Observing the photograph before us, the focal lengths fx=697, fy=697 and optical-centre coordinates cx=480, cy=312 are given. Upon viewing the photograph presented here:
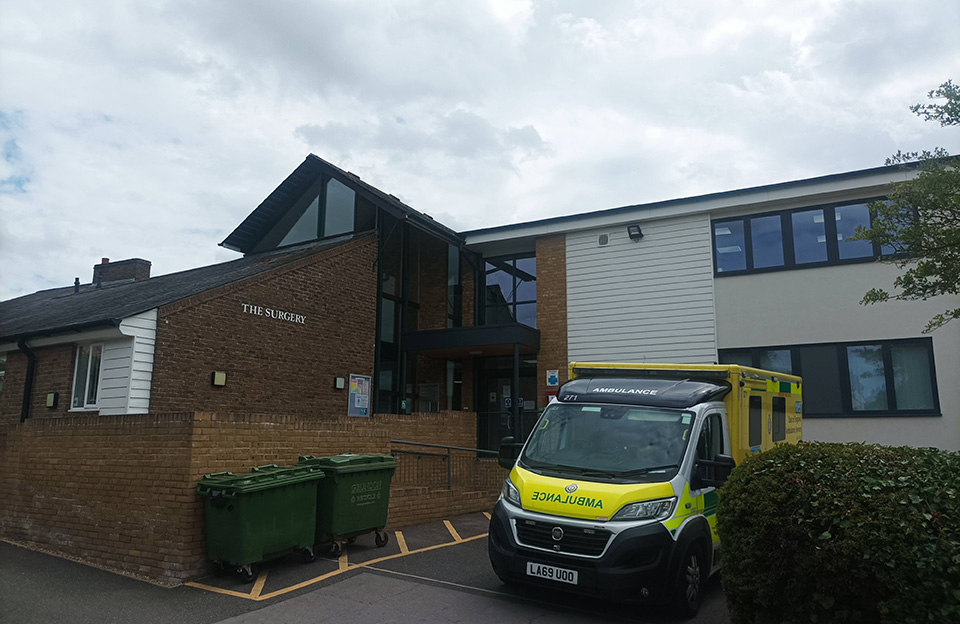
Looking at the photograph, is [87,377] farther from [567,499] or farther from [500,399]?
[567,499]

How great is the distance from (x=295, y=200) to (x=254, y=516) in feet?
40.1

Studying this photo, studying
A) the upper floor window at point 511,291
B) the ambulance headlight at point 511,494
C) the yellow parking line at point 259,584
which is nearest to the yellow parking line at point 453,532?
the yellow parking line at point 259,584

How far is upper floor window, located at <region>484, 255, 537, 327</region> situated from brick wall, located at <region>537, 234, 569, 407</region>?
78cm

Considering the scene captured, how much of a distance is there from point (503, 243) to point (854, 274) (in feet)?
25.5

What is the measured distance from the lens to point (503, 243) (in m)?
17.3

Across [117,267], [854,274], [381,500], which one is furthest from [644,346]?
[117,267]

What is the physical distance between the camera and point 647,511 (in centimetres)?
606

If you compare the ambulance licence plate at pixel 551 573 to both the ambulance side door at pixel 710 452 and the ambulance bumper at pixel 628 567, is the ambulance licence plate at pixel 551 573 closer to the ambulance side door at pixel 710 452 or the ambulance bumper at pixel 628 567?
the ambulance bumper at pixel 628 567

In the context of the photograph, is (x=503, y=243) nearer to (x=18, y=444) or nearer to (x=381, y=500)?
(x=381, y=500)

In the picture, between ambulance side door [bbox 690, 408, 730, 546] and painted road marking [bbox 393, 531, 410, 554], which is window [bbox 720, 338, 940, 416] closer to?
ambulance side door [bbox 690, 408, 730, 546]

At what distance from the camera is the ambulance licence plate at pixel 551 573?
5.95 metres

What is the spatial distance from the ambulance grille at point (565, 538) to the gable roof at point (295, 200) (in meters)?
10.4

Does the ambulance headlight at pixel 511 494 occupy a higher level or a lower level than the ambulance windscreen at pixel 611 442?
lower

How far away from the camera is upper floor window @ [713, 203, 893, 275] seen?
1323 cm
